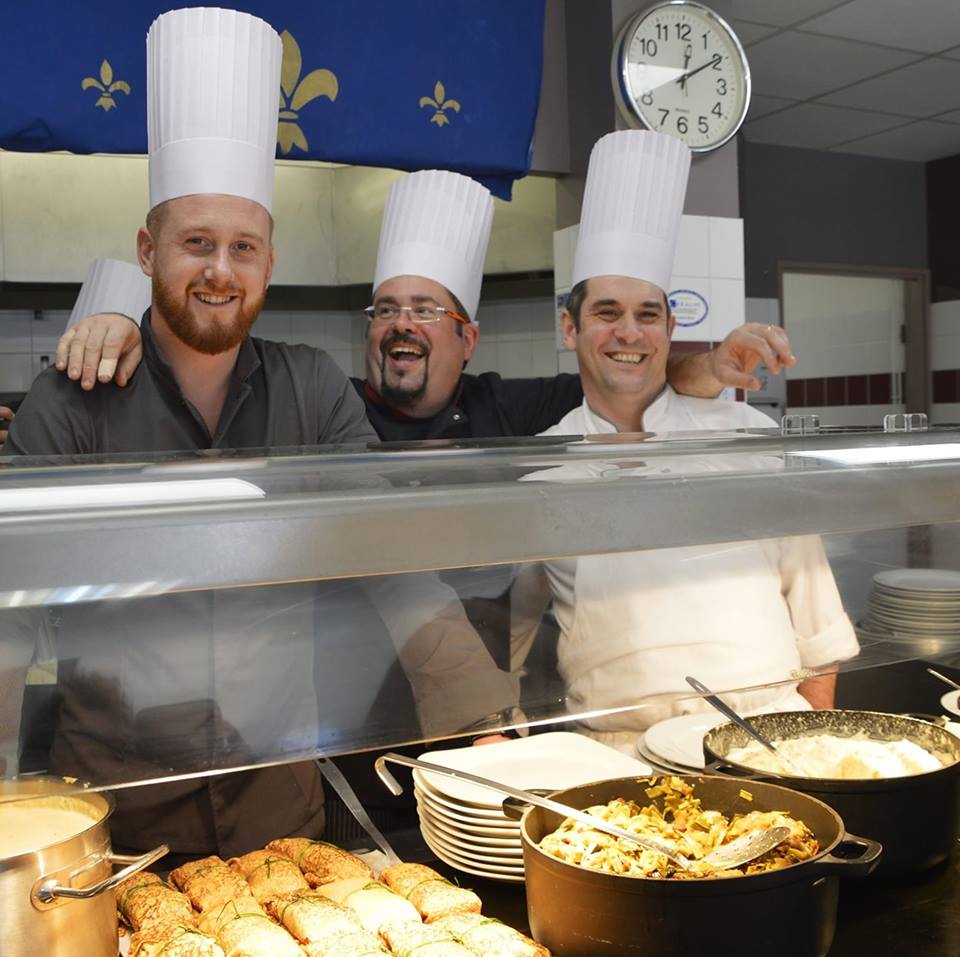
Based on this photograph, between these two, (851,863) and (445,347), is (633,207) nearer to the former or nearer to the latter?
(445,347)

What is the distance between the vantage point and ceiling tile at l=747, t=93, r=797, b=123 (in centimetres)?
520

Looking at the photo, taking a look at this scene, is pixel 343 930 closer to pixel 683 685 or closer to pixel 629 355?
pixel 683 685

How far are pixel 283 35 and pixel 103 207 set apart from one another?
1.51 metres

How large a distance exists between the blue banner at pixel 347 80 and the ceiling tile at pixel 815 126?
239 cm

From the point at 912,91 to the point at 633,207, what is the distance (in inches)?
136

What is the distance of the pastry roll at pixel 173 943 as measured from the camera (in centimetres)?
72

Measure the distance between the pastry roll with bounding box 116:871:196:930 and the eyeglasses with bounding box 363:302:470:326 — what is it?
A: 167cm

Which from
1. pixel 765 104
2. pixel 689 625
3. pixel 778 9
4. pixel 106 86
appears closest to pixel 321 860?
pixel 689 625

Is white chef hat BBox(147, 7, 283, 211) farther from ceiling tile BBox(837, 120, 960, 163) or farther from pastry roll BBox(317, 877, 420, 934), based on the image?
ceiling tile BBox(837, 120, 960, 163)

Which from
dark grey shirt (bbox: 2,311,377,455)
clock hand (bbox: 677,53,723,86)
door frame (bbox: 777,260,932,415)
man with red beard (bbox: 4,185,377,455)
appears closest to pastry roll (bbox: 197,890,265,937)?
dark grey shirt (bbox: 2,311,377,455)

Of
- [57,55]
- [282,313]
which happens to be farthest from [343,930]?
[282,313]

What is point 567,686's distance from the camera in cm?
83

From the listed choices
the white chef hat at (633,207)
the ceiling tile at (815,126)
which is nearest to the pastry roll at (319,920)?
the white chef hat at (633,207)

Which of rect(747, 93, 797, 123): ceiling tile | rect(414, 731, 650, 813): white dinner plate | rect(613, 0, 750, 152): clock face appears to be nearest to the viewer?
rect(414, 731, 650, 813): white dinner plate
